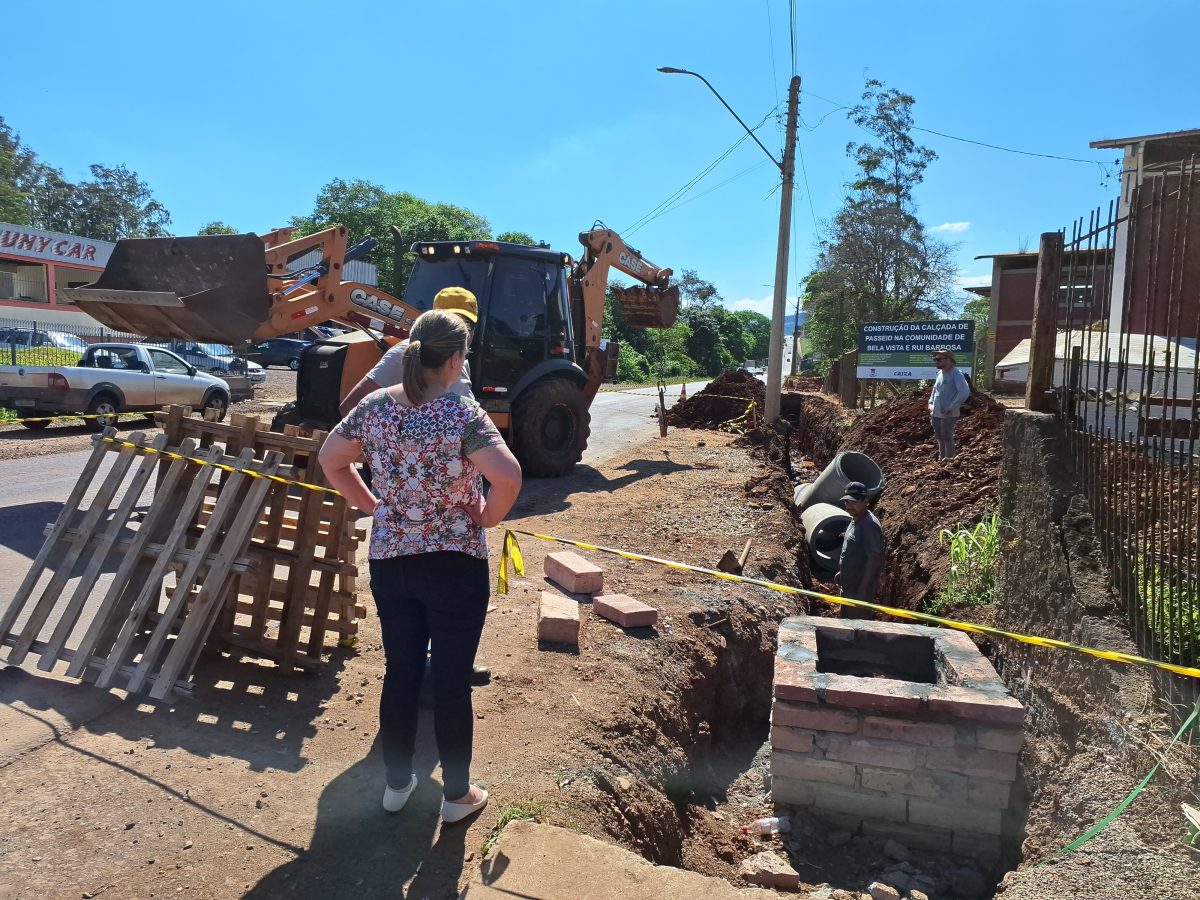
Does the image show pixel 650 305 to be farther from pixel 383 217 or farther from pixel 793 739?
pixel 383 217

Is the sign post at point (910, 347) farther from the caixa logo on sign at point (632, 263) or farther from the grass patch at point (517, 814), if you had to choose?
the grass patch at point (517, 814)

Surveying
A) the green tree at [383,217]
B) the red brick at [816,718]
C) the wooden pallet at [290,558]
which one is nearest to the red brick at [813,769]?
the red brick at [816,718]

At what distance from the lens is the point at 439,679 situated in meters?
2.92

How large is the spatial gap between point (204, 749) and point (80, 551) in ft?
4.28

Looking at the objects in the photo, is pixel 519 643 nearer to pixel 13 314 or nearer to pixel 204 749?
pixel 204 749

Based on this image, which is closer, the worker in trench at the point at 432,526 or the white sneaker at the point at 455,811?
the worker in trench at the point at 432,526

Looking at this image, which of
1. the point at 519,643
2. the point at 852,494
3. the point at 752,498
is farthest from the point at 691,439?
the point at 519,643

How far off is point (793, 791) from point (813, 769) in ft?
0.54

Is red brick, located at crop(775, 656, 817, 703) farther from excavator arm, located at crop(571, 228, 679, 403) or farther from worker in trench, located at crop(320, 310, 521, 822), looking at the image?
excavator arm, located at crop(571, 228, 679, 403)

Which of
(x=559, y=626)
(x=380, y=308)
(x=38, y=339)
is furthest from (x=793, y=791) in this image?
(x=38, y=339)

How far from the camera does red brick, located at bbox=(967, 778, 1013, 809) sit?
367cm

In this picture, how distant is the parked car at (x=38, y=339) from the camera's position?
16.4 m

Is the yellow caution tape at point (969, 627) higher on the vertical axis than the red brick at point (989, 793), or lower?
higher

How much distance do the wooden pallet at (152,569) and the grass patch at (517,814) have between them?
1588mm
